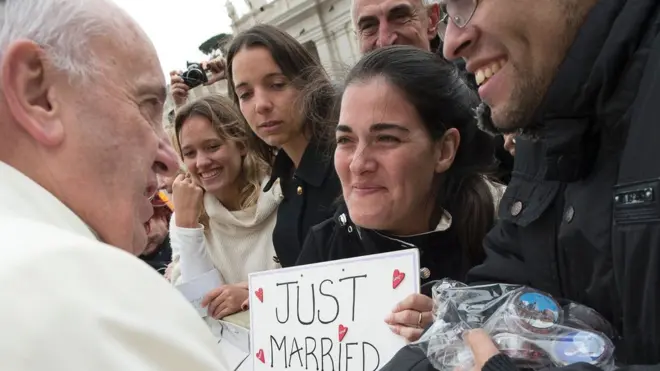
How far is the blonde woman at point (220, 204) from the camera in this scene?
2520 millimetres

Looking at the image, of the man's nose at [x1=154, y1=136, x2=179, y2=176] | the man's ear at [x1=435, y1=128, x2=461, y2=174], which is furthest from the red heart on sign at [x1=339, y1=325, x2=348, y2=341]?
the man's nose at [x1=154, y1=136, x2=179, y2=176]

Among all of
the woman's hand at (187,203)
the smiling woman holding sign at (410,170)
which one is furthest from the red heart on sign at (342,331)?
the woman's hand at (187,203)

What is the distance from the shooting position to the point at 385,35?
2.45 metres

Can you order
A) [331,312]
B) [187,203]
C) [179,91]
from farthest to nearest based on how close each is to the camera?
[179,91] < [187,203] < [331,312]

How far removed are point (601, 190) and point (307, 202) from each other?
4.66ft

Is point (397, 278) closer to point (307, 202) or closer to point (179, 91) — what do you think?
point (307, 202)

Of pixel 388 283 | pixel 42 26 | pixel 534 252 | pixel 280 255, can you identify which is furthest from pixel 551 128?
pixel 280 255

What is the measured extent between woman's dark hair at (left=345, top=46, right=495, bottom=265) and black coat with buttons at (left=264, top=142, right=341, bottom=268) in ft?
1.60

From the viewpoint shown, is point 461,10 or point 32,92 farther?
point 461,10

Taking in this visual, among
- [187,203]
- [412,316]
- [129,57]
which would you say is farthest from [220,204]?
[129,57]

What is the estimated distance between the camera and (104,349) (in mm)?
687

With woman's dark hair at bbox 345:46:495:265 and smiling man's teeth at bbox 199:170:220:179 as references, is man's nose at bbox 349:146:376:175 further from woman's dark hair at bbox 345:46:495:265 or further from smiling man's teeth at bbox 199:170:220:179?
smiling man's teeth at bbox 199:170:220:179

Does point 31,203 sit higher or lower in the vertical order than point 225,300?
higher

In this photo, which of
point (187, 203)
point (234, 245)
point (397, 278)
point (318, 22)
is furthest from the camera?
point (318, 22)
